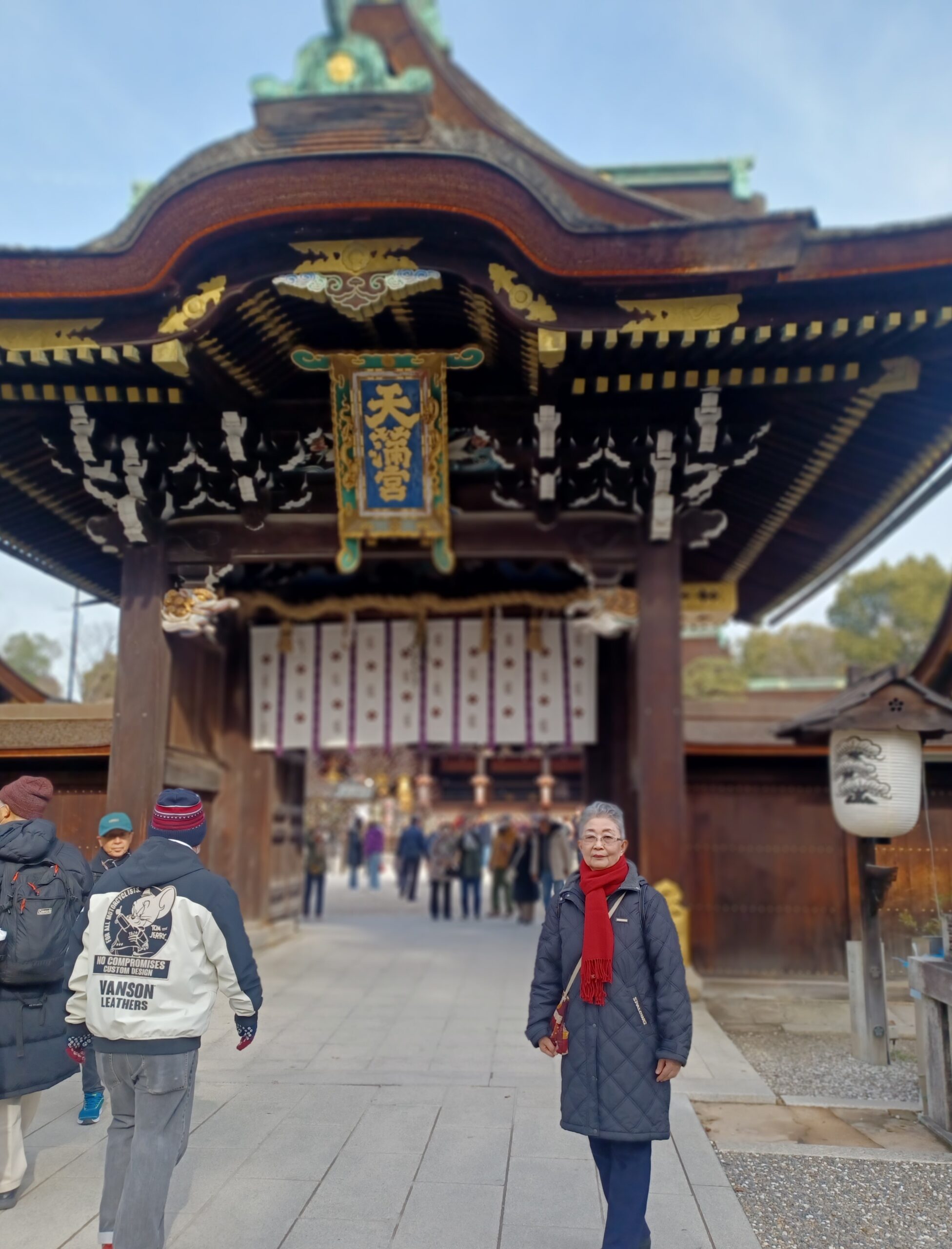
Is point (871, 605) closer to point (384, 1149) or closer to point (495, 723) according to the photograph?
point (495, 723)

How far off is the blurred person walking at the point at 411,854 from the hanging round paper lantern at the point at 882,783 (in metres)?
12.4

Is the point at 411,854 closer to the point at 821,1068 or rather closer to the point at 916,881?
the point at 916,881

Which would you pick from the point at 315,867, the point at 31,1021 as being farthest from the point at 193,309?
the point at 315,867

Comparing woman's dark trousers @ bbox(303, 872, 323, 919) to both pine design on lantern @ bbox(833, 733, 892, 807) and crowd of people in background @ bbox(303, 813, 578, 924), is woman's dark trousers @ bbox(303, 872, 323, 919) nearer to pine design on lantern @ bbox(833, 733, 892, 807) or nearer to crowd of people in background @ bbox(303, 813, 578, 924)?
crowd of people in background @ bbox(303, 813, 578, 924)

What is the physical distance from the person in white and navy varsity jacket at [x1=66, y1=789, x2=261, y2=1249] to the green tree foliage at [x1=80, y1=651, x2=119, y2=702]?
812 cm

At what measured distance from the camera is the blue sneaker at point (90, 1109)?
5.13 meters

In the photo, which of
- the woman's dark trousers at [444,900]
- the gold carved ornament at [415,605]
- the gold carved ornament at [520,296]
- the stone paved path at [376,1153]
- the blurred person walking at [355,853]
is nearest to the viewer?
the stone paved path at [376,1153]

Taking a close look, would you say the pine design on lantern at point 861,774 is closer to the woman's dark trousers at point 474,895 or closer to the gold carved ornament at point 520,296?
the gold carved ornament at point 520,296

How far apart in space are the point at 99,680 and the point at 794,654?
4727cm

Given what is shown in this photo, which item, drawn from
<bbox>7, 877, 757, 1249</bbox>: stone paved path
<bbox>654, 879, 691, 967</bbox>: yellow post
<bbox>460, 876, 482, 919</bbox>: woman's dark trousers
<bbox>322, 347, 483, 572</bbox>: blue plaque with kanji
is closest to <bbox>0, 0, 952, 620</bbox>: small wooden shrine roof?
<bbox>322, 347, 483, 572</bbox>: blue plaque with kanji

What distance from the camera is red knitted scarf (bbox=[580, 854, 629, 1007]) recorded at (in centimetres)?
339

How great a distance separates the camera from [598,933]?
343cm

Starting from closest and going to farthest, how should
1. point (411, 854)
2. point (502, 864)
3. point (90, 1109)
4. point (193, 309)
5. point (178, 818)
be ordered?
point (178, 818) → point (90, 1109) → point (193, 309) → point (502, 864) → point (411, 854)

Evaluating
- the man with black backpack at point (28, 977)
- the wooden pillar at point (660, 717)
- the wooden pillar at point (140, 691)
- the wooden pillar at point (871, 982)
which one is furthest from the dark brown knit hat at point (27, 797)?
the wooden pillar at point (871, 982)
